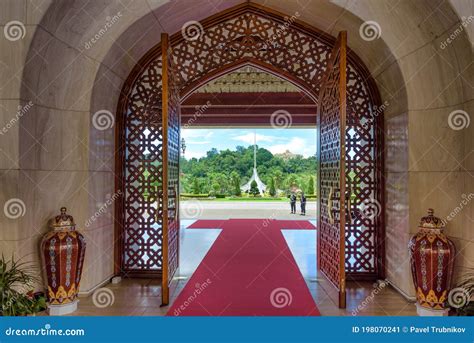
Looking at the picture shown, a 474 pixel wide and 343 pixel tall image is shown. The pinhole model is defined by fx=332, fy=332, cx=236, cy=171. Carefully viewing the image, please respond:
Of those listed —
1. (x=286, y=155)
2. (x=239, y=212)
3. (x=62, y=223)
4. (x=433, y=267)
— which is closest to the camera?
(x=433, y=267)

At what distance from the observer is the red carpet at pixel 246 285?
2.94 meters

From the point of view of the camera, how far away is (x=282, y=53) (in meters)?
4.18

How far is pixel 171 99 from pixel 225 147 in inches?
699

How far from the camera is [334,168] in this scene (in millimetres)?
3402

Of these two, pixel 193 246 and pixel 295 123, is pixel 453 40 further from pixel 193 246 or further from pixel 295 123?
pixel 295 123

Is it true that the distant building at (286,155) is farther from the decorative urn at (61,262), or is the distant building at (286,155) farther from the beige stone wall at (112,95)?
the decorative urn at (61,262)

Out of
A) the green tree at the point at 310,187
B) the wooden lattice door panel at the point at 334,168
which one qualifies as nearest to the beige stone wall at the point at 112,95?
the wooden lattice door panel at the point at 334,168

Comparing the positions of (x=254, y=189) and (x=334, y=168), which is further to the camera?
(x=254, y=189)

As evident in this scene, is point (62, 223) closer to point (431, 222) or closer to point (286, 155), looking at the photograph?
point (431, 222)

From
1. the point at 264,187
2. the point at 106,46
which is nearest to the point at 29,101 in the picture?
the point at 106,46

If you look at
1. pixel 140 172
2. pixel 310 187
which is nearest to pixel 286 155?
pixel 310 187

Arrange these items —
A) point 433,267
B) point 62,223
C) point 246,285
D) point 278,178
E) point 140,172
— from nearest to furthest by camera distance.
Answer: point 433,267
point 62,223
point 246,285
point 140,172
point 278,178

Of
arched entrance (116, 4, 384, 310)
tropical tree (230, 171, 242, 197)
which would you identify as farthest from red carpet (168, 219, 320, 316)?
tropical tree (230, 171, 242, 197)

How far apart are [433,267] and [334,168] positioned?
4.02 feet
